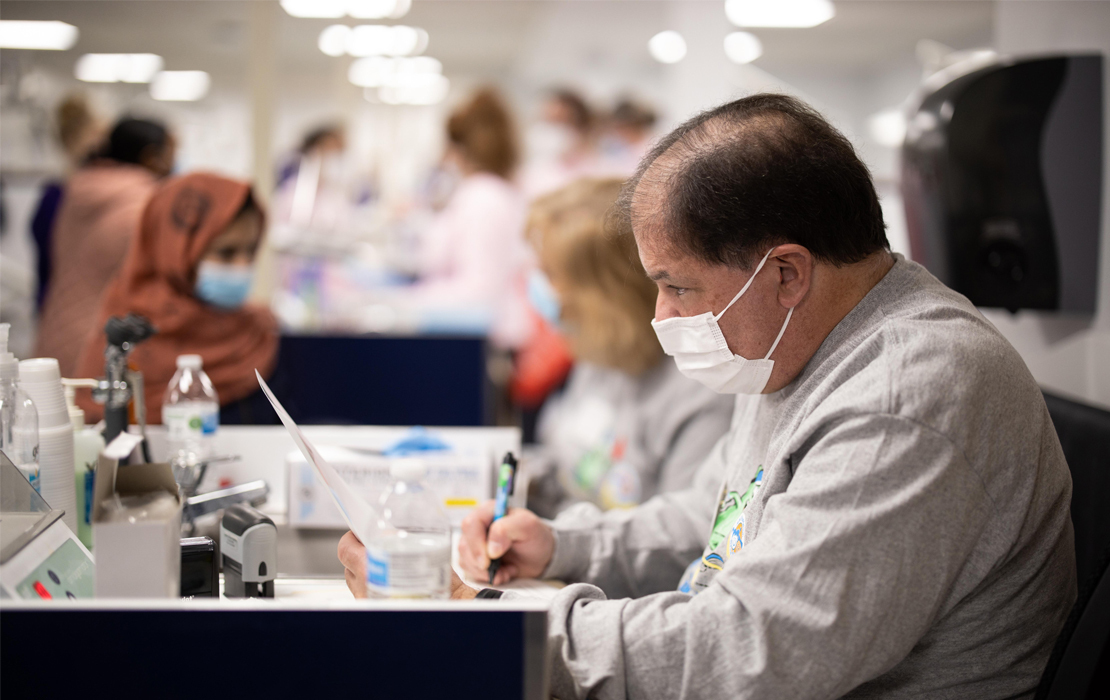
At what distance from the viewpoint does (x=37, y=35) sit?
4480 millimetres

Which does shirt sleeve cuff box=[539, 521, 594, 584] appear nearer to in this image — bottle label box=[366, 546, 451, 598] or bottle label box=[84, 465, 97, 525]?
bottle label box=[366, 546, 451, 598]

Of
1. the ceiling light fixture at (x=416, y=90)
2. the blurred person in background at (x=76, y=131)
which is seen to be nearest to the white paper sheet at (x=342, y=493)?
the blurred person in background at (x=76, y=131)

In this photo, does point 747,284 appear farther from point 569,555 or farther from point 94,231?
point 94,231

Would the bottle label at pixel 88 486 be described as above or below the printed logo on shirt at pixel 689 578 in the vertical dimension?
above

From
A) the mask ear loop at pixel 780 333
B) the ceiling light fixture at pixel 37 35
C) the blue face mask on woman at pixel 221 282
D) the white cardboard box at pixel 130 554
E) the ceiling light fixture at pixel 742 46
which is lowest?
the white cardboard box at pixel 130 554

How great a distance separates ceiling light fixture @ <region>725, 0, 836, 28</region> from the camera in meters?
3.91

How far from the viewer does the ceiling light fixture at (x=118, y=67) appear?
193 inches

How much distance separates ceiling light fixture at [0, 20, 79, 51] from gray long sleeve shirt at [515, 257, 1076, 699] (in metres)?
4.66

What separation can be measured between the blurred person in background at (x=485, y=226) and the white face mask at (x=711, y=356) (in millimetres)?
3069

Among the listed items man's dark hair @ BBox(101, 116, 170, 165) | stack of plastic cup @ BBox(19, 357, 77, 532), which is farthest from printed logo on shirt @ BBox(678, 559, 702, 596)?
man's dark hair @ BBox(101, 116, 170, 165)

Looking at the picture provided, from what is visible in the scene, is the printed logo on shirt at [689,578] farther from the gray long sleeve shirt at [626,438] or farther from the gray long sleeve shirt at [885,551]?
the gray long sleeve shirt at [626,438]

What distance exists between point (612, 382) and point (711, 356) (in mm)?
1168

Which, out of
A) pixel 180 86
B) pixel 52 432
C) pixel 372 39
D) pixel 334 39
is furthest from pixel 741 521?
pixel 180 86

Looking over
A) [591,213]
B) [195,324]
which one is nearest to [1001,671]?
[591,213]
